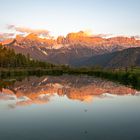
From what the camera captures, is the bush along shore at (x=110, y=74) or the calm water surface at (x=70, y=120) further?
the bush along shore at (x=110, y=74)

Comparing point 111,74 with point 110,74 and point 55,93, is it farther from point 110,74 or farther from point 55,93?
point 55,93

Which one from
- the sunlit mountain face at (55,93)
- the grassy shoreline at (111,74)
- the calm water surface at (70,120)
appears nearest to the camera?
the calm water surface at (70,120)

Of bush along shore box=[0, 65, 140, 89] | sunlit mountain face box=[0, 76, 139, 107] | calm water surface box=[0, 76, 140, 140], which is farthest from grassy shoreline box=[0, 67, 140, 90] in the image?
calm water surface box=[0, 76, 140, 140]

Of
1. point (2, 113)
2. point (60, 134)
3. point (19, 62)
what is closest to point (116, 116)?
point (60, 134)

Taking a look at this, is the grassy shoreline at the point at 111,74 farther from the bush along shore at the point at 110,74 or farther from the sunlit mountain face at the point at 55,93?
the sunlit mountain face at the point at 55,93

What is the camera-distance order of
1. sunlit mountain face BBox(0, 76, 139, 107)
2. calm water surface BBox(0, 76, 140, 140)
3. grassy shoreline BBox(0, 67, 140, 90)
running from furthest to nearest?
grassy shoreline BBox(0, 67, 140, 90)
sunlit mountain face BBox(0, 76, 139, 107)
calm water surface BBox(0, 76, 140, 140)

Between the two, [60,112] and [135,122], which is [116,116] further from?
[60,112]

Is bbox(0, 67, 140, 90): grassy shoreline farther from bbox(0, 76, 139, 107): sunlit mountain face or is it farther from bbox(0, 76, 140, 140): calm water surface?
bbox(0, 76, 140, 140): calm water surface

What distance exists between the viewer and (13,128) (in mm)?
21047

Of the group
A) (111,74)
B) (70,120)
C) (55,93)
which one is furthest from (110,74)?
(70,120)

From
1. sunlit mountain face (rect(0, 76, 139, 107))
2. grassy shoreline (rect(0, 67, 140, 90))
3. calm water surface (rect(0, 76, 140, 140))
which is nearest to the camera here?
calm water surface (rect(0, 76, 140, 140))

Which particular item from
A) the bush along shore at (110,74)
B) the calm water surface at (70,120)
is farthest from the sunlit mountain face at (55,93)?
the bush along shore at (110,74)

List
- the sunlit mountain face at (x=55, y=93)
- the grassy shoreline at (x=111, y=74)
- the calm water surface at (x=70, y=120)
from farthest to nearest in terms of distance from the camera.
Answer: the grassy shoreline at (x=111, y=74) < the sunlit mountain face at (x=55, y=93) < the calm water surface at (x=70, y=120)

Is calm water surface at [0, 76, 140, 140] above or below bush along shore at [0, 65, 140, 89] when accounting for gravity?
above
